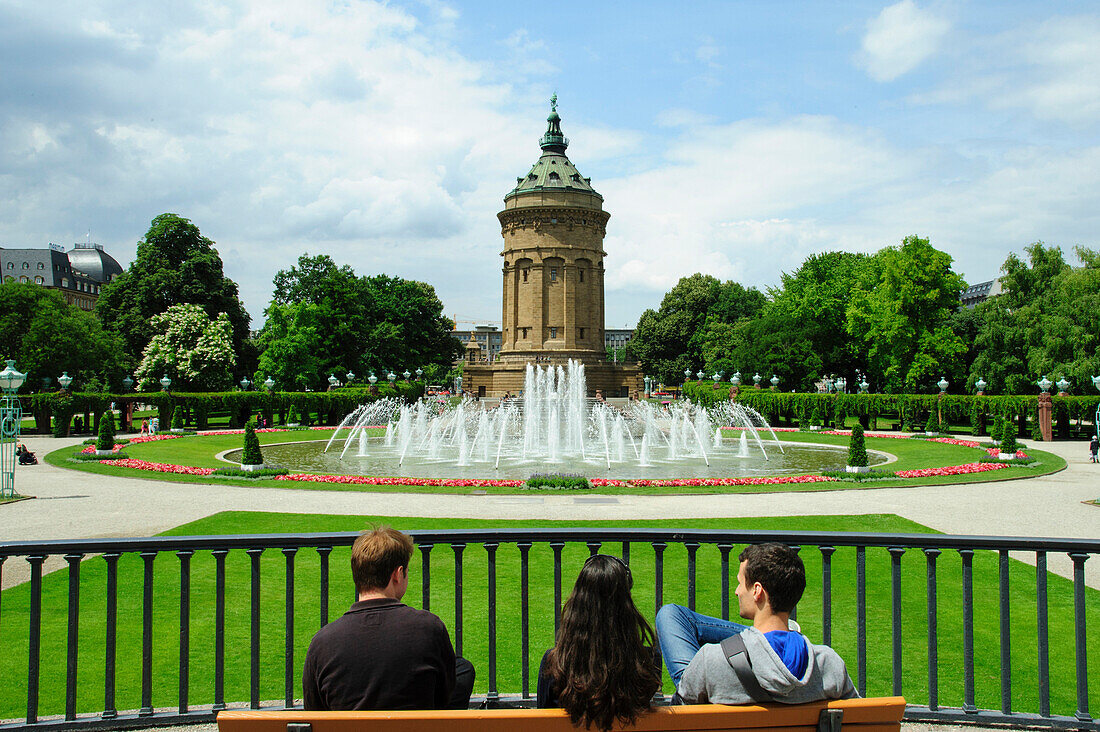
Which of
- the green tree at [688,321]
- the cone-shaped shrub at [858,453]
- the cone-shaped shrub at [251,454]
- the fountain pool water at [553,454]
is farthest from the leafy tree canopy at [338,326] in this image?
the cone-shaped shrub at [858,453]

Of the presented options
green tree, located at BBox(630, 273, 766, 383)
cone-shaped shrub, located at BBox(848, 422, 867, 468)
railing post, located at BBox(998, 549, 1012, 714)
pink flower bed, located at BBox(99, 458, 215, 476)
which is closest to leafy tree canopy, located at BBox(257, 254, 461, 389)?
green tree, located at BBox(630, 273, 766, 383)

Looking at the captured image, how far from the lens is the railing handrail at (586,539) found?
4094mm

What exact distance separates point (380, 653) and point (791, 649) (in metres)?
1.74

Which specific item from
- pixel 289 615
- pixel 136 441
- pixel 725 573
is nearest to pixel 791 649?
pixel 725 573

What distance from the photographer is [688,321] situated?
9181cm

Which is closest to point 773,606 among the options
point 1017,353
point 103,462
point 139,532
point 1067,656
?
point 1067,656

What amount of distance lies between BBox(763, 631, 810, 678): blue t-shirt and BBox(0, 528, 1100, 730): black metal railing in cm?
104

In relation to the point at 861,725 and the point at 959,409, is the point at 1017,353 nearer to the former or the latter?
the point at 959,409

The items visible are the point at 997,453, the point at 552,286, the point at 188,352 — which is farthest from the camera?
the point at 552,286

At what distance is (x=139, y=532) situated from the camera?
12.4 meters

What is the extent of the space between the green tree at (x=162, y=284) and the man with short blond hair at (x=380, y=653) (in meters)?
55.3

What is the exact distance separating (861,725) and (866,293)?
56023 mm

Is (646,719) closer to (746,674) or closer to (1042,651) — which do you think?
(746,674)

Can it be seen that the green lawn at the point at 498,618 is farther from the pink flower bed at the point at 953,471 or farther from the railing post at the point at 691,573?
the pink flower bed at the point at 953,471
